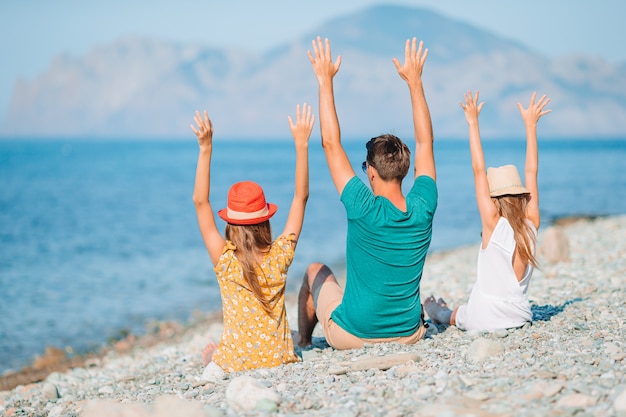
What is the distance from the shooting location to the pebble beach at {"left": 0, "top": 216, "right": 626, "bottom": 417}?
4.04 metres

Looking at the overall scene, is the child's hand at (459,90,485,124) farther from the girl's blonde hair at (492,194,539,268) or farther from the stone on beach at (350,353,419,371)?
the stone on beach at (350,353,419,371)

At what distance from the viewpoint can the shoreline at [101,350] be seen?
9.52m

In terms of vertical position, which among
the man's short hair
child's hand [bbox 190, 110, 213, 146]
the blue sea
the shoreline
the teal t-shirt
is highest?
child's hand [bbox 190, 110, 213, 146]

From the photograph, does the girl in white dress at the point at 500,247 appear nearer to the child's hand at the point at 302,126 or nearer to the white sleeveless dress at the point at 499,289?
the white sleeveless dress at the point at 499,289

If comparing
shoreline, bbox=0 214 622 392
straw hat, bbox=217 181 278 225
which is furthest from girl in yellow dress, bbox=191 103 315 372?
shoreline, bbox=0 214 622 392

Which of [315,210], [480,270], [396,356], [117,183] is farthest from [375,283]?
[117,183]

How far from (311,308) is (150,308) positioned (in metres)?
8.86

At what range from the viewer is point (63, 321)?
13453 mm

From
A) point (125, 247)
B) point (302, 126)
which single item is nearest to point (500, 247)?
point (302, 126)

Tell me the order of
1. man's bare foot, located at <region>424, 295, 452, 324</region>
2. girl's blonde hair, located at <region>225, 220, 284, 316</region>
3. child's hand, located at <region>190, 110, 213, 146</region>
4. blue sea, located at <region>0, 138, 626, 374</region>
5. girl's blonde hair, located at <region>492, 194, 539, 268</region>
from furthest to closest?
blue sea, located at <region>0, 138, 626, 374</region> < man's bare foot, located at <region>424, 295, 452, 324</region> < girl's blonde hair, located at <region>492, 194, 539, 268</region> < child's hand, located at <region>190, 110, 213, 146</region> < girl's blonde hair, located at <region>225, 220, 284, 316</region>

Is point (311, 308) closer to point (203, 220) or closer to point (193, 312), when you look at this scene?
point (203, 220)

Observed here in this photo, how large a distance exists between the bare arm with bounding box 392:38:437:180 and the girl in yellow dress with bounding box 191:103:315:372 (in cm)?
94

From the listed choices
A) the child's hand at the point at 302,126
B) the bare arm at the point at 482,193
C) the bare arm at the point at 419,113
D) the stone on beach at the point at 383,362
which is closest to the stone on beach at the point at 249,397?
the stone on beach at the point at 383,362

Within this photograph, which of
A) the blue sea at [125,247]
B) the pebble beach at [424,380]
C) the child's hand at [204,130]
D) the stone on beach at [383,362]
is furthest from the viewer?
the blue sea at [125,247]
